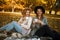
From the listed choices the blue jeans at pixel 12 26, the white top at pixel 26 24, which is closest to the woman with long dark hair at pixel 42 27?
the white top at pixel 26 24

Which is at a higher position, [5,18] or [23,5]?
[23,5]

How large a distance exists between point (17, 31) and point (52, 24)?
0.88 m

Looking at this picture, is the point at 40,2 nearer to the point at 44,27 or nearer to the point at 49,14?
the point at 49,14

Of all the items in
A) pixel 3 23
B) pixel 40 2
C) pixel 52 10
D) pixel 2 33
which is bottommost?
pixel 2 33

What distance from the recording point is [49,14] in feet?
10.7

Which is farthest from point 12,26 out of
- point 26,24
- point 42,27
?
point 42,27

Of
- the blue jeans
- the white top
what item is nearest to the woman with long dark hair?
the white top

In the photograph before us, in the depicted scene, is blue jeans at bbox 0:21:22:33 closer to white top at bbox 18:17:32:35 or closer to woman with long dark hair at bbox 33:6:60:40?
white top at bbox 18:17:32:35

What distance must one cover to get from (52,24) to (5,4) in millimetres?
1276

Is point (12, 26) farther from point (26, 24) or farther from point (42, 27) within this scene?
point (42, 27)

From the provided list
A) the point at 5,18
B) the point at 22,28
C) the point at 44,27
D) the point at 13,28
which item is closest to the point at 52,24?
the point at 44,27

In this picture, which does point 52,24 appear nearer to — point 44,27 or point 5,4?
point 44,27

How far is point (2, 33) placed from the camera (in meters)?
3.20

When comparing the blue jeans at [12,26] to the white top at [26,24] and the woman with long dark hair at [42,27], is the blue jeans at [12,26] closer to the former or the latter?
the white top at [26,24]
